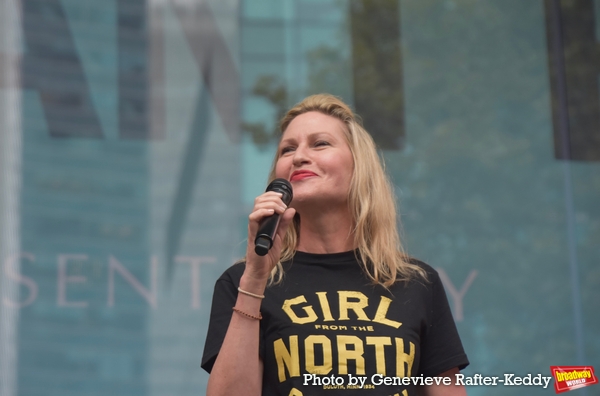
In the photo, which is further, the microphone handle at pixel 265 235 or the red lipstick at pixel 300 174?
the red lipstick at pixel 300 174

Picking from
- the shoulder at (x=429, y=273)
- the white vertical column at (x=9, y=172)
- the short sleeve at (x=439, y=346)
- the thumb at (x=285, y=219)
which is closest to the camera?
the thumb at (x=285, y=219)

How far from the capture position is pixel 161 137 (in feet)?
11.5

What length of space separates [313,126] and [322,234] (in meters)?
0.34

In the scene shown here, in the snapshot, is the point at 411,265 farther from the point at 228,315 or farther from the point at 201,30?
the point at 201,30

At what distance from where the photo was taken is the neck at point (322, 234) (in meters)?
2.29

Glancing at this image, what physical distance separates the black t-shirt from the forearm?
0.33 feet

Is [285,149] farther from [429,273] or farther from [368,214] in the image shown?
[429,273]

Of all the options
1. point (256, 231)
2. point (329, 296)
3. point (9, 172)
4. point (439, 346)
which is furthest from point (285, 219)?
point (9, 172)

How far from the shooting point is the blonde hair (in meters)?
2.25

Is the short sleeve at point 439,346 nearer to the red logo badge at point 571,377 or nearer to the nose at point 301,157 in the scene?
the nose at point 301,157

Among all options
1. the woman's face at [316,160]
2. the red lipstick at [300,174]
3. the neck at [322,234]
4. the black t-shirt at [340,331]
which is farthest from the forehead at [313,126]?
the black t-shirt at [340,331]

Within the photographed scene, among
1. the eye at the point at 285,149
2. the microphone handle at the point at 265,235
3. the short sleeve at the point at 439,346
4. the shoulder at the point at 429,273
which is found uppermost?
the eye at the point at 285,149

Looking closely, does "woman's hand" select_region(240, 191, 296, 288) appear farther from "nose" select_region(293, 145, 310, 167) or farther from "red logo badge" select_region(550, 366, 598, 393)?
"red logo badge" select_region(550, 366, 598, 393)

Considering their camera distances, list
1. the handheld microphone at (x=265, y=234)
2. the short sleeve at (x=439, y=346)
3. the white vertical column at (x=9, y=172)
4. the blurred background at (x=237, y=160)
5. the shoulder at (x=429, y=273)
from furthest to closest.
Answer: the blurred background at (x=237, y=160)
the white vertical column at (x=9, y=172)
the shoulder at (x=429, y=273)
the short sleeve at (x=439, y=346)
the handheld microphone at (x=265, y=234)
